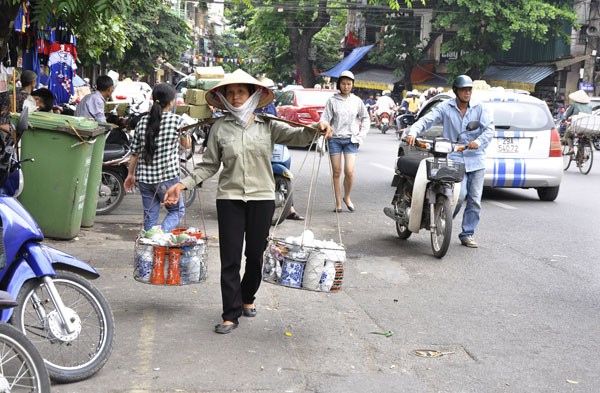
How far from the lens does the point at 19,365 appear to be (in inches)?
143

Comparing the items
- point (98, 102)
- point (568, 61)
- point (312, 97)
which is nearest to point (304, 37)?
point (568, 61)

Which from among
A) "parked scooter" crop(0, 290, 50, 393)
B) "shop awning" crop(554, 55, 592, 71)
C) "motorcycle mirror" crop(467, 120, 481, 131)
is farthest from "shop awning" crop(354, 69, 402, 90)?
"parked scooter" crop(0, 290, 50, 393)

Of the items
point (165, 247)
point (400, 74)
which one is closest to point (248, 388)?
point (165, 247)

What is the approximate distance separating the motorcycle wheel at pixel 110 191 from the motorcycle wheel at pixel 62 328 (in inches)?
245

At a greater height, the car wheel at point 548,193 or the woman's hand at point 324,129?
the woman's hand at point 324,129

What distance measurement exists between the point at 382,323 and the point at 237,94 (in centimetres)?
190

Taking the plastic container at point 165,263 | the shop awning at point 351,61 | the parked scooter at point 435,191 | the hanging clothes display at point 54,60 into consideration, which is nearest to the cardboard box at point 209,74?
the hanging clothes display at point 54,60

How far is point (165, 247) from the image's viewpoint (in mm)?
6113

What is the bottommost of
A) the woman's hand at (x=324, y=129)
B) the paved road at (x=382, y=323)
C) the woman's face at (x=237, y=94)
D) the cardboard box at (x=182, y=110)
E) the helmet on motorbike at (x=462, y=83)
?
the paved road at (x=382, y=323)

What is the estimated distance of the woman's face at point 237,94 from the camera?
5785 millimetres

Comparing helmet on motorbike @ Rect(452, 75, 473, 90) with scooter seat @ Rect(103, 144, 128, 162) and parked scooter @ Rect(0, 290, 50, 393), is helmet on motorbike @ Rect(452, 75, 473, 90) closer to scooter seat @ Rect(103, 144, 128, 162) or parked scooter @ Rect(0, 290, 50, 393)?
scooter seat @ Rect(103, 144, 128, 162)

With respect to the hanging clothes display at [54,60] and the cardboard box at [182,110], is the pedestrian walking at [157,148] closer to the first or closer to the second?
the hanging clothes display at [54,60]

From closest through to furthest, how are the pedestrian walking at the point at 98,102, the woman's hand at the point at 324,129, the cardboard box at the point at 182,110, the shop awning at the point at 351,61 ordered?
the woman's hand at the point at 324,129 < the pedestrian walking at the point at 98,102 < the cardboard box at the point at 182,110 < the shop awning at the point at 351,61

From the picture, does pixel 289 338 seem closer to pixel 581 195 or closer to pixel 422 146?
pixel 422 146
